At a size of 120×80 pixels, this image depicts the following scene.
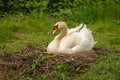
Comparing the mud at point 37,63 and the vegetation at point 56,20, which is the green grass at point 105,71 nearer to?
the vegetation at point 56,20

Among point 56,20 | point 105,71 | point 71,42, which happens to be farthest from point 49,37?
point 105,71

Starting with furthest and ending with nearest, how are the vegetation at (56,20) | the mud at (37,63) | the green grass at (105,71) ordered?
1. the vegetation at (56,20)
2. the mud at (37,63)
3. the green grass at (105,71)

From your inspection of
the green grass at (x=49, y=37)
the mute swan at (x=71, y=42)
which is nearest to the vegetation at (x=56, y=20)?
the green grass at (x=49, y=37)

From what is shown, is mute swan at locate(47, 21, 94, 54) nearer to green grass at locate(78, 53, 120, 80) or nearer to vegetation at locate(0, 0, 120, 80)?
vegetation at locate(0, 0, 120, 80)

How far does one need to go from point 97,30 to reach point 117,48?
2.17 m

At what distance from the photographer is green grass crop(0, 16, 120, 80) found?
7129mm

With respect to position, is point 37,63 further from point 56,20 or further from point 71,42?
point 56,20

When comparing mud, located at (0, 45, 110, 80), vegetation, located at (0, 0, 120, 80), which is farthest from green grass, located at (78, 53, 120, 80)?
mud, located at (0, 45, 110, 80)

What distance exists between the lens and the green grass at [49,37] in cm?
713

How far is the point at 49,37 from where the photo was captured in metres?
10.3

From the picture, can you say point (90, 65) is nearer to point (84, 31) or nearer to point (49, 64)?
point (49, 64)

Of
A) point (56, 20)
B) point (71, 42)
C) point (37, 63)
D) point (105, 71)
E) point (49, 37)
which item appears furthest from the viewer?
point (56, 20)

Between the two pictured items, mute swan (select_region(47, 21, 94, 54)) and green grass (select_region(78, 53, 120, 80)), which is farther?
mute swan (select_region(47, 21, 94, 54))

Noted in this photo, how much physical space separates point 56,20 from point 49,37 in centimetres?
165
